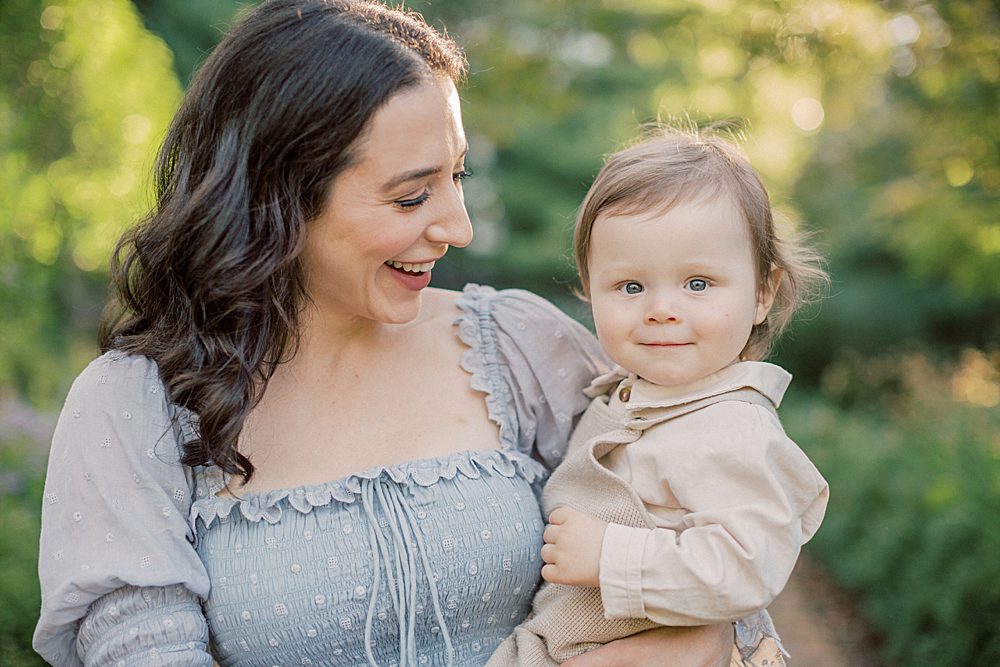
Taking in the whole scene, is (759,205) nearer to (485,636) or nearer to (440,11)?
(485,636)

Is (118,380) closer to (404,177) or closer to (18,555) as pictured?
(404,177)

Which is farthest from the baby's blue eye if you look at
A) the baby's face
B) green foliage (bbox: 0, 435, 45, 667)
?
green foliage (bbox: 0, 435, 45, 667)

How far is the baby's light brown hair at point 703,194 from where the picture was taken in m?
1.98

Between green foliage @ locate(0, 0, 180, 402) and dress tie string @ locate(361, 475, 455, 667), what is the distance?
435 cm

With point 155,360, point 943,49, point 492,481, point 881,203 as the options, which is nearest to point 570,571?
point 492,481

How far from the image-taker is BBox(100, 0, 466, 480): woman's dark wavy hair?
2018 millimetres

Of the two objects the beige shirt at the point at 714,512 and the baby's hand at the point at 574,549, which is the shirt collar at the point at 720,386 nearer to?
the beige shirt at the point at 714,512

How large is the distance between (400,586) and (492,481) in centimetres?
30

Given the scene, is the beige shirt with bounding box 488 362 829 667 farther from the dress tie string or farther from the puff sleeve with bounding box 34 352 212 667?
the puff sleeve with bounding box 34 352 212 667

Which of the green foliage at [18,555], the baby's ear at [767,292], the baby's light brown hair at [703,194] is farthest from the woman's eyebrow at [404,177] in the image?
the green foliage at [18,555]

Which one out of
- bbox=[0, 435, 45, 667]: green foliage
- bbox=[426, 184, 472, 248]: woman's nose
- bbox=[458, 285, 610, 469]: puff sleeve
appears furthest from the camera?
bbox=[0, 435, 45, 667]: green foliage

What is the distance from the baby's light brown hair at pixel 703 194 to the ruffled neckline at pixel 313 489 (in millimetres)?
494

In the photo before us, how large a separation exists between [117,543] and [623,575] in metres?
0.93

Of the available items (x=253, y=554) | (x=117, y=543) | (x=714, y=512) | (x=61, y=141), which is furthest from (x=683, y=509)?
(x=61, y=141)
